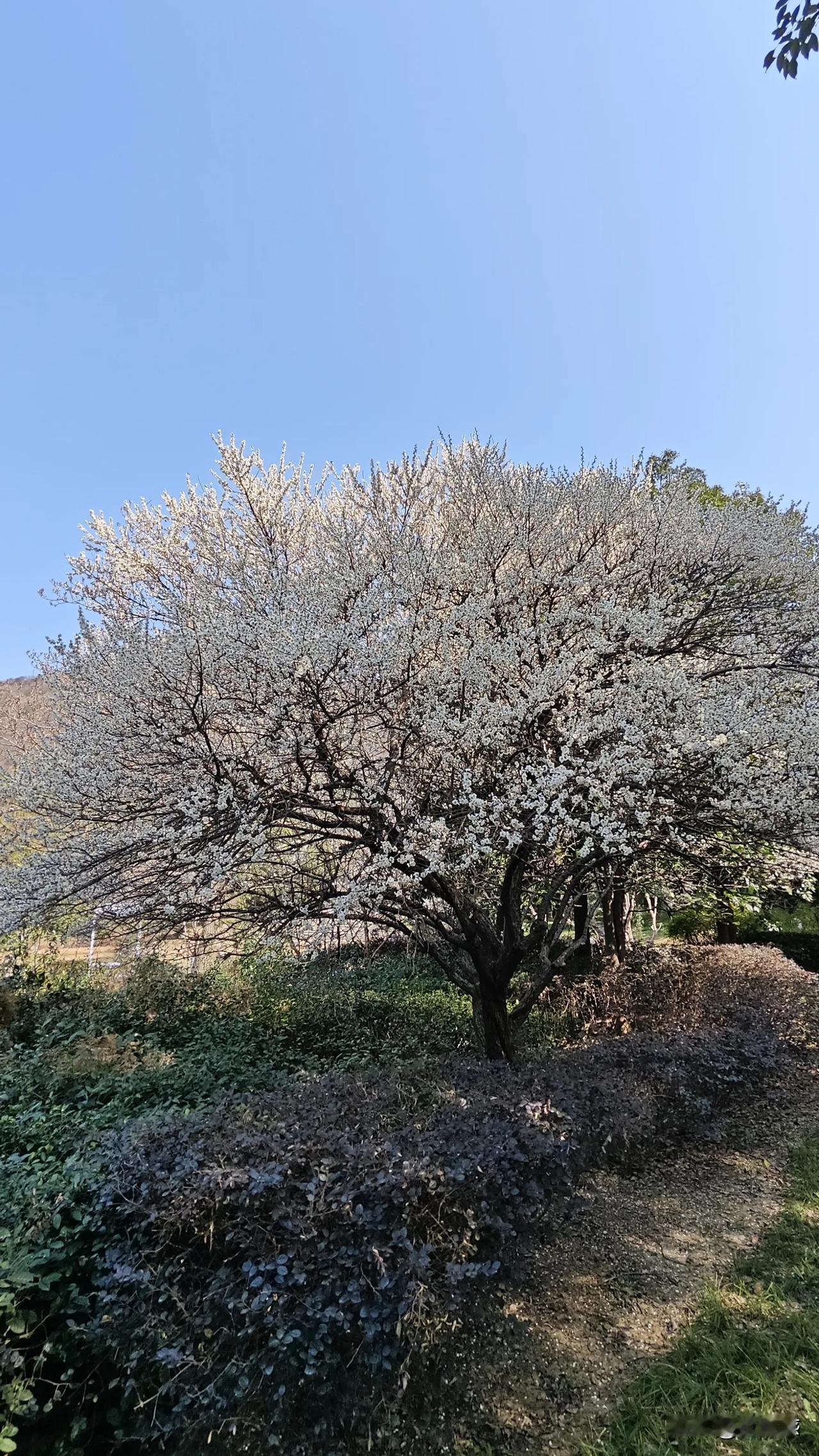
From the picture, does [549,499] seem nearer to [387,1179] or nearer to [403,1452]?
[387,1179]

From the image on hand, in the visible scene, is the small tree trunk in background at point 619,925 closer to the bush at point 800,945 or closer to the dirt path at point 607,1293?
the bush at point 800,945

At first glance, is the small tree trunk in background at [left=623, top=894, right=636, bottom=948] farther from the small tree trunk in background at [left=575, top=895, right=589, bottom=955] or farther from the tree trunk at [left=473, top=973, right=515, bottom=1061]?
the tree trunk at [left=473, top=973, right=515, bottom=1061]

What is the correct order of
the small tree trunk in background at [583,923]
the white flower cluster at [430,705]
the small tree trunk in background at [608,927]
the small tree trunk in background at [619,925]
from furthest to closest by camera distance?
the small tree trunk in background at [608,927]
the small tree trunk in background at [619,925]
the small tree trunk in background at [583,923]
the white flower cluster at [430,705]

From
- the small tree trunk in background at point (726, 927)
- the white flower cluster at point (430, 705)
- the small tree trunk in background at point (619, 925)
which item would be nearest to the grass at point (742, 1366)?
the white flower cluster at point (430, 705)

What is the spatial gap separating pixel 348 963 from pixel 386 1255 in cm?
453

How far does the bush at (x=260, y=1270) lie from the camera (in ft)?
6.56

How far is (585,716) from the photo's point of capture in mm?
3984

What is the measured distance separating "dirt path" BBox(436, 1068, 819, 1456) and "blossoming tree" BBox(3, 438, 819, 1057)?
4.90 ft

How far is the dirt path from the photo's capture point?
2.21 meters

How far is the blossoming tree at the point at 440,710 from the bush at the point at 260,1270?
51.1 inches

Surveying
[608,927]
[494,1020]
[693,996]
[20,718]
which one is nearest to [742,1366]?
[494,1020]

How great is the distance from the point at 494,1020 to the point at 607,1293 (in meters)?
2.09

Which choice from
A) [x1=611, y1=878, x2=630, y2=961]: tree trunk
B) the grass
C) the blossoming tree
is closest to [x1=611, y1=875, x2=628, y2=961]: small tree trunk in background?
[x1=611, y1=878, x2=630, y2=961]: tree trunk

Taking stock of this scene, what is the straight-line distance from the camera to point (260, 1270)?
6.57ft
